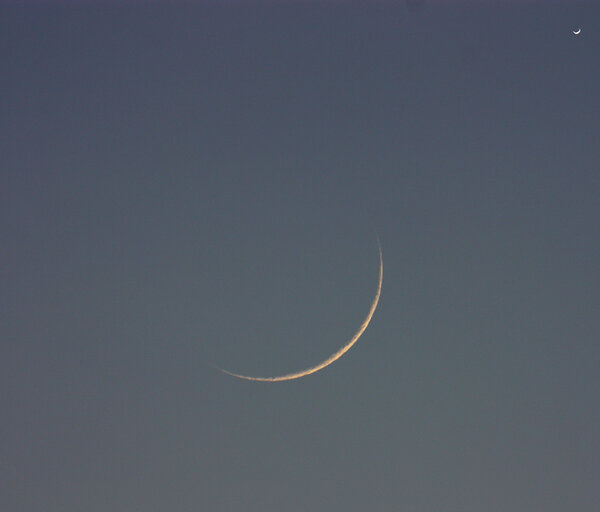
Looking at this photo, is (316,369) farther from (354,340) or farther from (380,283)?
(380,283)

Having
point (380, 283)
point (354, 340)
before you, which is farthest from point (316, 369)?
point (380, 283)

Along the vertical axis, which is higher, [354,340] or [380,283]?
[380,283]

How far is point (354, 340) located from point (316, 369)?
8.83ft

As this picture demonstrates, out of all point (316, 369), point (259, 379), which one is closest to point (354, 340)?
point (316, 369)

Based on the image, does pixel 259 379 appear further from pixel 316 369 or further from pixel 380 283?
pixel 380 283

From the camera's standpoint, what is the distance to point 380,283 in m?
22.3

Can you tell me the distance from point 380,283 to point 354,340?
352 centimetres

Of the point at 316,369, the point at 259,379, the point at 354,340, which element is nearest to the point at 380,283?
the point at 354,340

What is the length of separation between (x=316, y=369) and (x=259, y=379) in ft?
10.8

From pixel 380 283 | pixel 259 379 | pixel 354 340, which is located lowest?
pixel 259 379

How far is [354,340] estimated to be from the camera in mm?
22062

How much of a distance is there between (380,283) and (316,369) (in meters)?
6.04

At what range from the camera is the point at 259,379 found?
2239 centimetres

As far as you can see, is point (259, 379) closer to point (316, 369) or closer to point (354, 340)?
point (316, 369)
